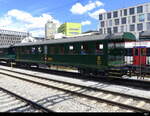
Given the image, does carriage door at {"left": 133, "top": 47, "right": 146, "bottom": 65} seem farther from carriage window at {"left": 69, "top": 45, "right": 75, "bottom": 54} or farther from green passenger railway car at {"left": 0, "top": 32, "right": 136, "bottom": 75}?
carriage window at {"left": 69, "top": 45, "right": 75, "bottom": 54}

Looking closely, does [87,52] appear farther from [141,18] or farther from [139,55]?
[141,18]

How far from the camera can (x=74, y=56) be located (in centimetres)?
1489

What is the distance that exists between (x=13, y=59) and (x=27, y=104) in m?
19.7

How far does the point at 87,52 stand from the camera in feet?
45.3

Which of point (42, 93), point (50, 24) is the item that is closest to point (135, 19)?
point (50, 24)

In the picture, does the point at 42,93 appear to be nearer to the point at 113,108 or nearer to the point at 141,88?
the point at 113,108

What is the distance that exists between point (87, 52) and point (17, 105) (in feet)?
24.8

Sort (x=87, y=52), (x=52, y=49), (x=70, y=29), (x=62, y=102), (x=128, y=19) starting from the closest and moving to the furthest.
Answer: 1. (x=62, y=102)
2. (x=87, y=52)
3. (x=52, y=49)
4. (x=128, y=19)
5. (x=70, y=29)

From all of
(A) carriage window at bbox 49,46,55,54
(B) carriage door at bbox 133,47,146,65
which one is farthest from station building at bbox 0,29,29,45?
(B) carriage door at bbox 133,47,146,65

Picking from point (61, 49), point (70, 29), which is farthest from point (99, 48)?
point (70, 29)

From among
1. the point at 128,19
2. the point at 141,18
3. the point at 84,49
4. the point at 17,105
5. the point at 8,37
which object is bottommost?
the point at 17,105

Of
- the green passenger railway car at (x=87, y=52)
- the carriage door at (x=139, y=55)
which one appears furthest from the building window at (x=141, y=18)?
the green passenger railway car at (x=87, y=52)

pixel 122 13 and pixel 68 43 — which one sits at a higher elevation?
pixel 122 13

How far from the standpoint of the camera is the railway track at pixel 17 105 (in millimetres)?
7031
